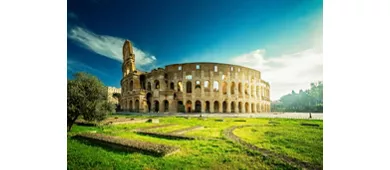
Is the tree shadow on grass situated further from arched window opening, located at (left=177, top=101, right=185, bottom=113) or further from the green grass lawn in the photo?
arched window opening, located at (left=177, top=101, right=185, bottom=113)

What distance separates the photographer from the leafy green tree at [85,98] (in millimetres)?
4176

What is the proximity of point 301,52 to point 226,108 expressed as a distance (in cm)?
1542

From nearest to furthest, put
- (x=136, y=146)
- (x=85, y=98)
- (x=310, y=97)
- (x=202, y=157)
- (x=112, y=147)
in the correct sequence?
(x=202, y=157)
(x=136, y=146)
(x=112, y=147)
(x=310, y=97)
(x=85, y=98)

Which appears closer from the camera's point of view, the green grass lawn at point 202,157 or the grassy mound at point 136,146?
the green grass lawn at point 202,157

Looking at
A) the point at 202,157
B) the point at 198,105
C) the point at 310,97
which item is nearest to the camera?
the point at 202,157

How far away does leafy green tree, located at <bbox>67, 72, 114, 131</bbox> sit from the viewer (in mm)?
4176

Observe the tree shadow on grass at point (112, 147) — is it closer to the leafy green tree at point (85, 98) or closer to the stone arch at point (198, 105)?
the leafy green tree at point (85, 98)

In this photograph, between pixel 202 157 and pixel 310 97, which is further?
pixel 310 97

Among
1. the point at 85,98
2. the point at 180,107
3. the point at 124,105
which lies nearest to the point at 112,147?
the point at 85,98

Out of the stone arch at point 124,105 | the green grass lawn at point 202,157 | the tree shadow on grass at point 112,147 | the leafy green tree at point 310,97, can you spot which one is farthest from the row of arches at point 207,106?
the green grass lawn at point 202,157

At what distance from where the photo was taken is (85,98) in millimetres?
4363

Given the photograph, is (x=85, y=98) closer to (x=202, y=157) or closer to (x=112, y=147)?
(x=112, y=147)
